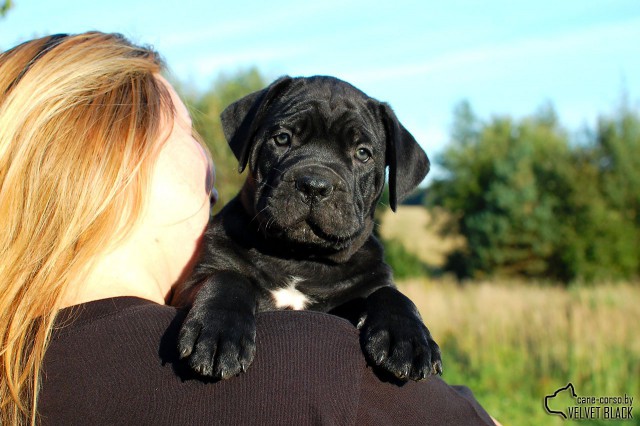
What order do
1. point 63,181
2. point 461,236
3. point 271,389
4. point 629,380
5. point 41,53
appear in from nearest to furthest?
point 271,389, point 63,181, point 41,53, point 629,380, point 461,236

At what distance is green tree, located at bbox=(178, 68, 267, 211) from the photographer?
11188mm

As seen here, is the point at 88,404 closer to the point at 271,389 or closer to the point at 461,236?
the point at 271,389

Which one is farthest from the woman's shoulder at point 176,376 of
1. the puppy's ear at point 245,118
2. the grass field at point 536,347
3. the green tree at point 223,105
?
the green tree at point 223,105

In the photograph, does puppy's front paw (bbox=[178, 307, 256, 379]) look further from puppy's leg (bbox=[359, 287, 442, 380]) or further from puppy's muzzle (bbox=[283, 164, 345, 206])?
puppy's muzzle (bbox=[283, 164, 345, 206])

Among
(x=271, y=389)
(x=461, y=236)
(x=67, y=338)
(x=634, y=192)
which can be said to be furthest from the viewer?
(x=461, y=236)

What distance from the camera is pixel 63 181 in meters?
2.48

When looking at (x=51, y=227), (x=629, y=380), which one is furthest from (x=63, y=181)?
(x=629, y=380)

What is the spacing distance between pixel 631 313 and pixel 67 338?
9270mm

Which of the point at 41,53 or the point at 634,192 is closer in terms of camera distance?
the point at 41,53

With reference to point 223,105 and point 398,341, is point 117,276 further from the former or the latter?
point 223,105

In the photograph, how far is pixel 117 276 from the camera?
2637 millimetres

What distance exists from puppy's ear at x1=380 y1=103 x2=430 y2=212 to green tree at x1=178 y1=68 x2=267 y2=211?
287 inches

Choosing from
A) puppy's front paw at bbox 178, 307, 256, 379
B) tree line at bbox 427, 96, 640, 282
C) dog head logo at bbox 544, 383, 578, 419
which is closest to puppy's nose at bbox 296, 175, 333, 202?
puppy's front paw at bbox 178, 307, 256, 379

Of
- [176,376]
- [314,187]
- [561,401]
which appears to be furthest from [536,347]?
[176,376]
